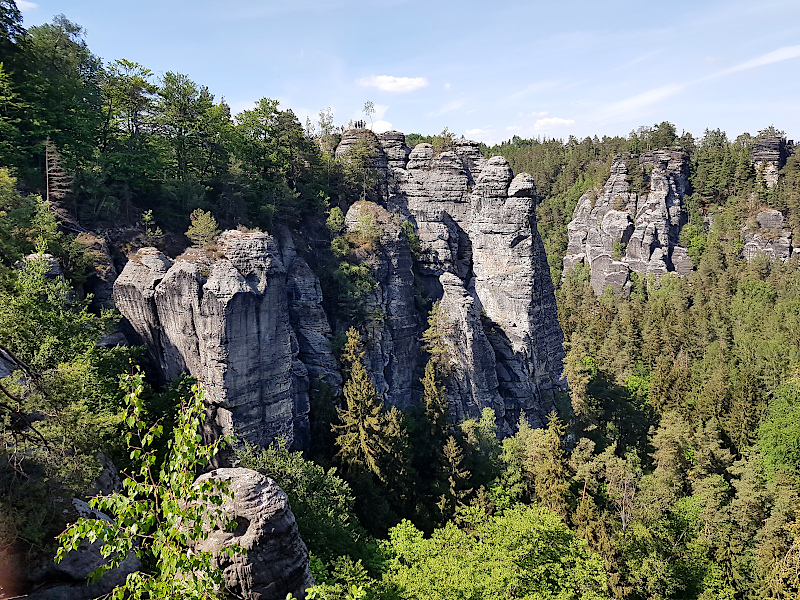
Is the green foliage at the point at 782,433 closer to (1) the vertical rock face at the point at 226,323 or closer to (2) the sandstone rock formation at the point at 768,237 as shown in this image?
→ (1) the vertical rock face at the point at 226,323

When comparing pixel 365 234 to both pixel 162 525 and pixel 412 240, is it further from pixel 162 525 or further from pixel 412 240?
pixel 162 525

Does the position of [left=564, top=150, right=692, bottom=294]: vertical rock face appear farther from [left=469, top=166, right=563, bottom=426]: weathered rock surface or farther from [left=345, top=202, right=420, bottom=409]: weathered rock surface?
[left=345, top=202, right=420, bottom=409]: weathered rock surface

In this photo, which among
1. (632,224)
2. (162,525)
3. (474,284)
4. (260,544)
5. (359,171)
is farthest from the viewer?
(632,224)

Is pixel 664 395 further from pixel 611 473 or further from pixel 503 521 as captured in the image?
pixel 503 521

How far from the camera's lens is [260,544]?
1430cm

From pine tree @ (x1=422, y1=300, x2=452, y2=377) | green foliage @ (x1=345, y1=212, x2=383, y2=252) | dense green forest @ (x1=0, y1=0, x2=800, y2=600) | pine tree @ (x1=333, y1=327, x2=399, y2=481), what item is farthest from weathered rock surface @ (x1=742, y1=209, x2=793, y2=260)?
pine tree @ (x1=333, y1=327, x2=399, y2=481)

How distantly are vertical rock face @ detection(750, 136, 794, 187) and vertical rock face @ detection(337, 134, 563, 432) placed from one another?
70.9m

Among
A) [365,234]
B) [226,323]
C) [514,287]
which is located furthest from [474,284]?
[226,323]

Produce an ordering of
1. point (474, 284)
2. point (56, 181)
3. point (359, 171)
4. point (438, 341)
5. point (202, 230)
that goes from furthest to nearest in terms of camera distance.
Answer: point (474, 284), point (359, 171), point (438, 341), point (202, 230), point (56, 181)

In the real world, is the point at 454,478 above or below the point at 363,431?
below

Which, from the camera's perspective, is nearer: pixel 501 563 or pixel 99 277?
pixel 501 563

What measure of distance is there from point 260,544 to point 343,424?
1120 centimetres

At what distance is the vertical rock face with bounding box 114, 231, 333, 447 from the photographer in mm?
21109

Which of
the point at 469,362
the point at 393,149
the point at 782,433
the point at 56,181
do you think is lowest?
the point at 782,433
